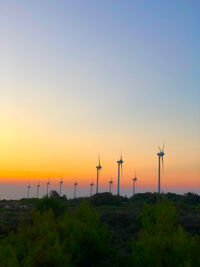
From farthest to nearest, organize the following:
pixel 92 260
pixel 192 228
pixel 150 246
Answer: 1. pixel 192 228
2. pixel 92 260
3. pixel 150 246

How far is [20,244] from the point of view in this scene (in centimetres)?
1667

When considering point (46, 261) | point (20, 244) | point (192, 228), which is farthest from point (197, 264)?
point (192, 228)

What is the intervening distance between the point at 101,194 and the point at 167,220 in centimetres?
4520

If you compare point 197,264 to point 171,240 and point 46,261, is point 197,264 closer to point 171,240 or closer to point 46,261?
point 171,240

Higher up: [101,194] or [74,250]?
[101,194]

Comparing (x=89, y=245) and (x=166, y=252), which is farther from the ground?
(x=166, y=252)

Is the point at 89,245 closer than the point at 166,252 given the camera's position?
No

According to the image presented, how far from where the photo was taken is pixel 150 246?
1580 centimetres

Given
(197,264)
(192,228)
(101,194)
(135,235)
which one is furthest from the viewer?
(101,194)

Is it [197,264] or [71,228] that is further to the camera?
[71,228]

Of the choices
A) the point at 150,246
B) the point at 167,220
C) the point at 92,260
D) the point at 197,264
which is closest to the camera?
the point at 197,264

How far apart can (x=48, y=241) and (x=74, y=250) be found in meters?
1.73

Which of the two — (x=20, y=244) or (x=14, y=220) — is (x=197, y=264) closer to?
(x=20, y=244)

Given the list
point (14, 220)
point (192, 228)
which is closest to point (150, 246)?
point (192, 228)
